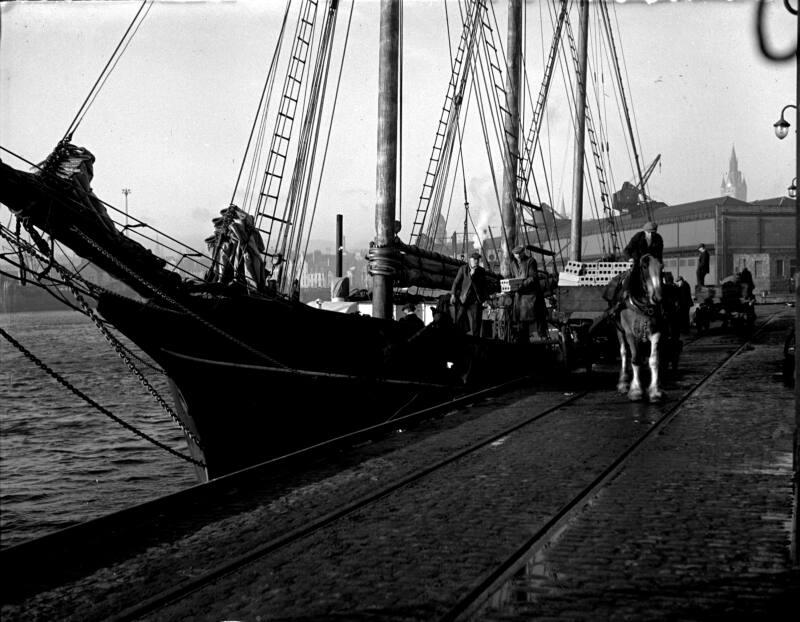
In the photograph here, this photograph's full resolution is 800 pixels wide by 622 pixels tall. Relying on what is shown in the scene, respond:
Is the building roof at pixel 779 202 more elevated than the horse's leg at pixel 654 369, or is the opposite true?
the building roof at pixel 779 202

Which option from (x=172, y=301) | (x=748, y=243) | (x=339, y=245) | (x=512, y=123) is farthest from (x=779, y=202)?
(x=172, y=301)

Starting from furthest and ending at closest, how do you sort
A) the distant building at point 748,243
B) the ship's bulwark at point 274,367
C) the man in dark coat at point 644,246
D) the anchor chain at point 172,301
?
the distant building at point 748,243 < the man in dark coat at point 644,246 < the ship's bulwark at point 274,367 < the anchor chain at point 172,301

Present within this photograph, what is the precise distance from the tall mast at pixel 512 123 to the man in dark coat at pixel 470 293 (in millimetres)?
5047

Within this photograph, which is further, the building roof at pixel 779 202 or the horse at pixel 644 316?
the building roof at pixel 779 202

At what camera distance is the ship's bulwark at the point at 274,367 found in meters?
9.88

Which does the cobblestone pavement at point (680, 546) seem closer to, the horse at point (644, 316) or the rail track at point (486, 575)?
the rail track at point (486, 575)

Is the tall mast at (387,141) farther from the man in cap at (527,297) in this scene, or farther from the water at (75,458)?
the water at (75,458)

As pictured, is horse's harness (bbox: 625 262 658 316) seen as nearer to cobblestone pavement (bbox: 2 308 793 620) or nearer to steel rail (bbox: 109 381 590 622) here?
cobblestone pavement (bbox: 2 308 793 620)

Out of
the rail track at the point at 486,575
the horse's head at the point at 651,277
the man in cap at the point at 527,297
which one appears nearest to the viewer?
the rail track at the point at 486,575

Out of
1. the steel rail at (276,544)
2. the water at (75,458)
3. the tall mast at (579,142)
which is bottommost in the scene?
the water at (75,458)

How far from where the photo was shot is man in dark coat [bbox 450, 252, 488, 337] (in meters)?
14.7

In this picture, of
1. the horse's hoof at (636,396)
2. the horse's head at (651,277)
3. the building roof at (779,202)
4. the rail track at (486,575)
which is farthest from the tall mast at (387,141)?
the building roof at (779,202)

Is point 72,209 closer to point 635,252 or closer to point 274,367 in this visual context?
point 274,367

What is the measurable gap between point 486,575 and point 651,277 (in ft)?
25.8
